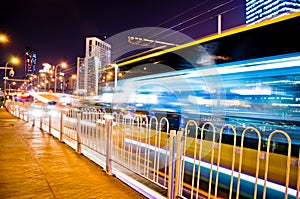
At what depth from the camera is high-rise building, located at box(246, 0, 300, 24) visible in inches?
224

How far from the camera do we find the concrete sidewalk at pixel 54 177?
3.77 m

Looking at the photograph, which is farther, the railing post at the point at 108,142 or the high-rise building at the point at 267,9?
the high-rise building at the point at 267,9

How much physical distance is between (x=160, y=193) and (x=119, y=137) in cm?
154

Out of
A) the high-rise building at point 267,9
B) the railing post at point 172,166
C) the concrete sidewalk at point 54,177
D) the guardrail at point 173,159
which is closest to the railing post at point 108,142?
the guardrail at point 173,159

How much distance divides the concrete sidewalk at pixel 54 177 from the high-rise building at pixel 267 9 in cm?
468

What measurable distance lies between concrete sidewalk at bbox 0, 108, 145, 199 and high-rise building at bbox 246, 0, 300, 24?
4.68 meters

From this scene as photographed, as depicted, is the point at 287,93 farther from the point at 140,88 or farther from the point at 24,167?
the point at 140,88

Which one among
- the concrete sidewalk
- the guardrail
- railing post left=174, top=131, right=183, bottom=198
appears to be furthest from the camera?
the concrete sidewalk

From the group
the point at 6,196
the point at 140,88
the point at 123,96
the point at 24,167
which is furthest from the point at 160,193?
the point at 123,96

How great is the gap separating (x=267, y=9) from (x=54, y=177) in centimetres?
1023

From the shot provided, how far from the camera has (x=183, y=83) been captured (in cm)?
771

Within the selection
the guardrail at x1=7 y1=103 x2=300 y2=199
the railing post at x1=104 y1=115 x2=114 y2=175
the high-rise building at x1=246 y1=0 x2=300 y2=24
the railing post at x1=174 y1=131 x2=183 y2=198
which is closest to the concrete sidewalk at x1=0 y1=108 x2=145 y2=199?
the railing post at x1=104 y1=115 x2=114 y2=175

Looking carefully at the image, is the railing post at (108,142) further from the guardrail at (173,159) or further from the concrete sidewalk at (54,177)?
the concrete sidewalk at (54,177)

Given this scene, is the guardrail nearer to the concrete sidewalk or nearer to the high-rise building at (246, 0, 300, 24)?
the concrete sidewalk
